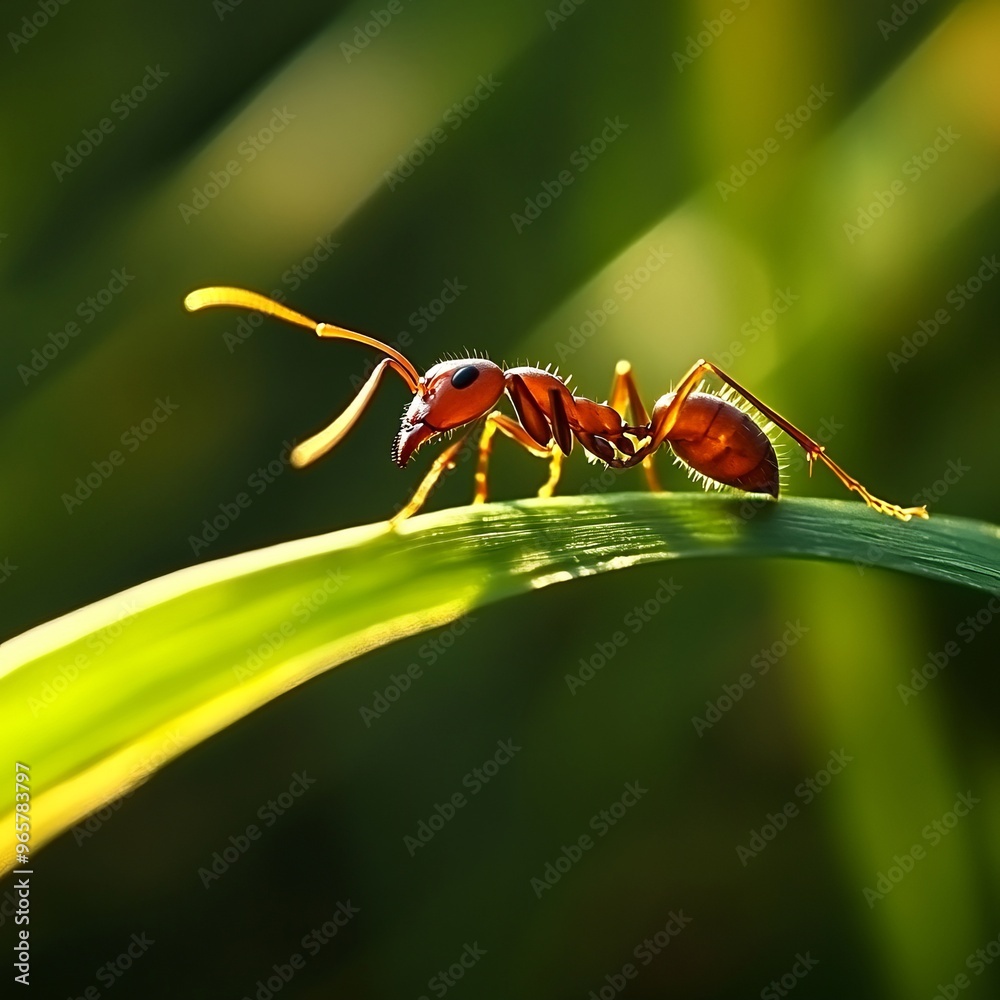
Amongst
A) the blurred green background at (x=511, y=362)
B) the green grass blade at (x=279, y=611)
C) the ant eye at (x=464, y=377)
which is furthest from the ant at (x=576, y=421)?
the green grass blade at (x=279, y=611)

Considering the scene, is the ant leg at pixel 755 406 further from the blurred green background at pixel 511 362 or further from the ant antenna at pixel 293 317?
the ant antenna at pixel 293 317

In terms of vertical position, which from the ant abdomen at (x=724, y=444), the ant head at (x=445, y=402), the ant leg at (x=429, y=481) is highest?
the ant head at (x=445, y=402)

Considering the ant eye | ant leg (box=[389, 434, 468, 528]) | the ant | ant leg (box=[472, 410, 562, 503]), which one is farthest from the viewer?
ant leg (box=[472, 410, 562, 503])

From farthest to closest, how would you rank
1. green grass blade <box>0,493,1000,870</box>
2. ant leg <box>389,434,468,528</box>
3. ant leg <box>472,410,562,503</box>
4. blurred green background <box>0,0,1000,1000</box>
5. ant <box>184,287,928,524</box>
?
blurred green background <box>0,0,1000,1000</box>
ant leg <box>472,410,562,503</box>
ant <box>184,287,928,524</box>
ant leg <box>389,434,468,528</box>
green grass blade <box>0,493,1000,870</box>

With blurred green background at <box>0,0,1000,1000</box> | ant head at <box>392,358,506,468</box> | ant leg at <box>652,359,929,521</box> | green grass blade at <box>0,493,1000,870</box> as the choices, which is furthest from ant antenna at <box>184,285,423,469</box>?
blurred green background at <box>0,0,1000,1000</box>

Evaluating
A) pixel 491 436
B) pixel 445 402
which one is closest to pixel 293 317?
pixel 445 402

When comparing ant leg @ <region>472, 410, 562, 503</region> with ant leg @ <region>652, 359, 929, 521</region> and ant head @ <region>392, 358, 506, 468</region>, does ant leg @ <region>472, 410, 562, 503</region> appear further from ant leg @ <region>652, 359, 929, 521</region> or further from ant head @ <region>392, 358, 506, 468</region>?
ant leg @ <region>652, 359, 929, 521</region>
